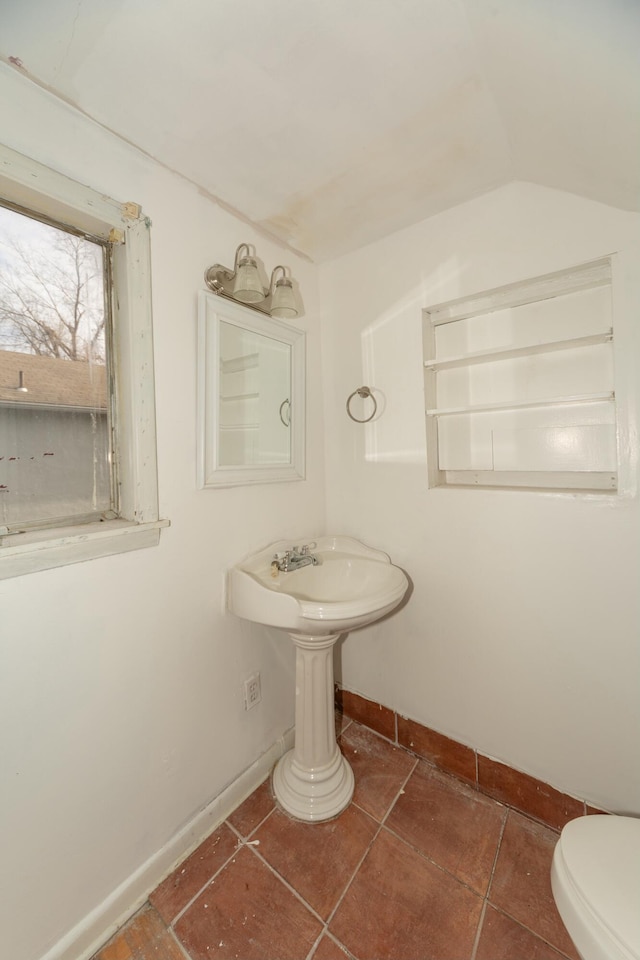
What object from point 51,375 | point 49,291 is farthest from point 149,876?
point 49,291

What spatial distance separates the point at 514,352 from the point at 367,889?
5.86 feet

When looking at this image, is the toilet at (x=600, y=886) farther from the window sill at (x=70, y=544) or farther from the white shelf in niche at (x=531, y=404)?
the window sill at (x=70, y=544)

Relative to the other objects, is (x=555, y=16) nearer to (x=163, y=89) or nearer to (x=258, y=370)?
(x=163, y=89)

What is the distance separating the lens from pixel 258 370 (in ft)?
4.75

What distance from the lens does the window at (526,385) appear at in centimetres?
119

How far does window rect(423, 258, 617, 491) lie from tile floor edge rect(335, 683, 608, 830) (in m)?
1.04

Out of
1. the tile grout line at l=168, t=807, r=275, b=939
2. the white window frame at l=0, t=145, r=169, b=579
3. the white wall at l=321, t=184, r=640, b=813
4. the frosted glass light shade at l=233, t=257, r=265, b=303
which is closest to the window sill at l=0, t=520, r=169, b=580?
the white window frame at l=0, t=145, r=169, b=579

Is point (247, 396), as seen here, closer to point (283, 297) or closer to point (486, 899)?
point (283, 297)

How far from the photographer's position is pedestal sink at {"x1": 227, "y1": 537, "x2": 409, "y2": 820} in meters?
1.16

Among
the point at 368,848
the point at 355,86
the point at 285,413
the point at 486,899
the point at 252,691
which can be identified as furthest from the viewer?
the point at 285,413

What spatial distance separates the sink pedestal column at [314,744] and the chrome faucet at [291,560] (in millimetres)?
239

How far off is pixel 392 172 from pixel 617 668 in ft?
5.74

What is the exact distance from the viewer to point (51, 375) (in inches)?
39.6

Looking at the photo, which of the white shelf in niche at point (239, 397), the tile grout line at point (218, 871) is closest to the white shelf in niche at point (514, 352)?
the white shelf in niche at point (239, 397)
